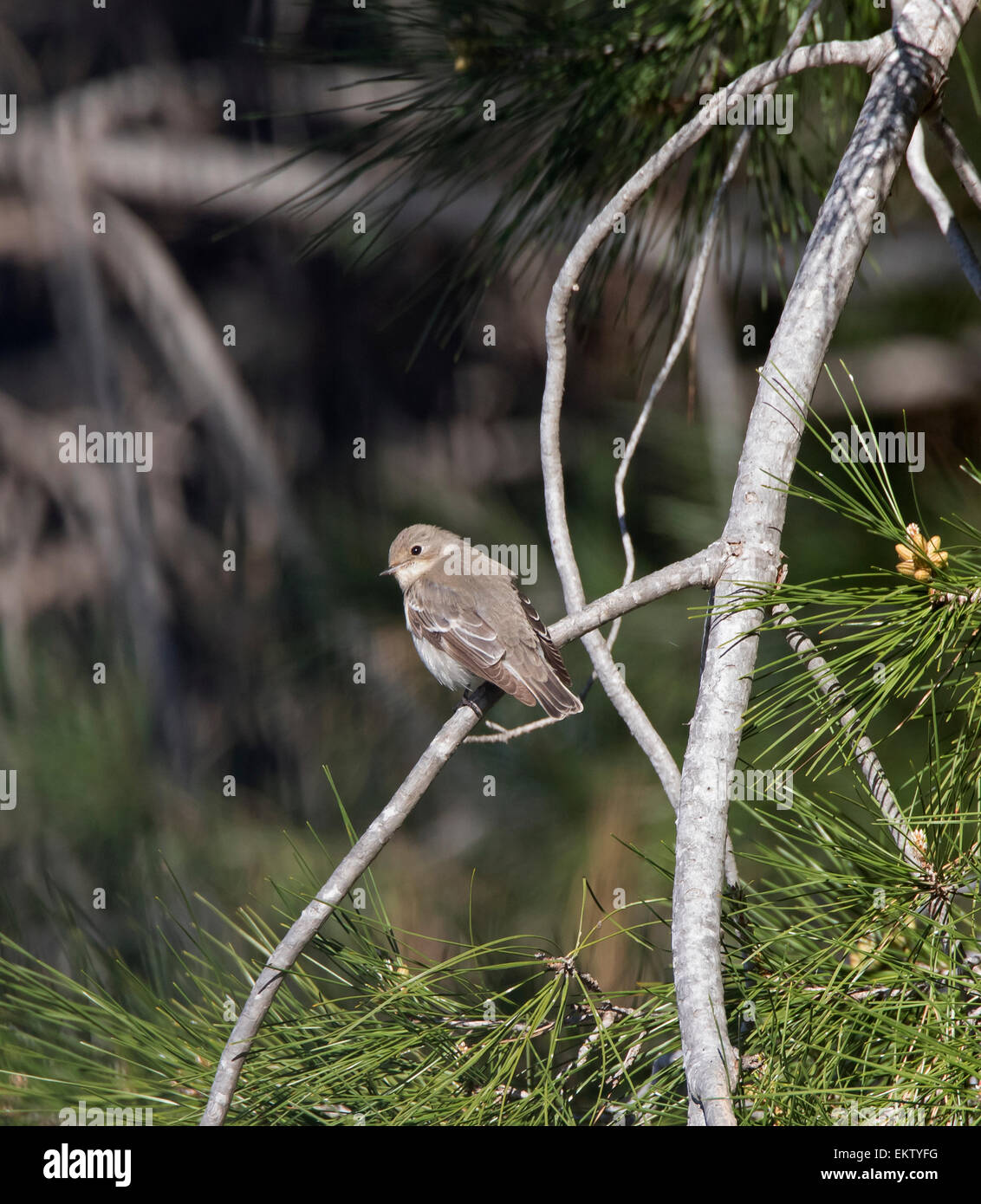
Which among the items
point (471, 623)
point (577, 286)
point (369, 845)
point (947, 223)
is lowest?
point (369, 845)

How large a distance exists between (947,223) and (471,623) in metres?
1.66

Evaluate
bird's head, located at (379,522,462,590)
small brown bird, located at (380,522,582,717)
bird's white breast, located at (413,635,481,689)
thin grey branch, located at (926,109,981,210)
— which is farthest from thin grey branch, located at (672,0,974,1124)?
bird's head, located at (379,522,462,590)

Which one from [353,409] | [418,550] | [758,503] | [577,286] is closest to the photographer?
[758,503]

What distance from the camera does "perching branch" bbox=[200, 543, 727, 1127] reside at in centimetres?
146

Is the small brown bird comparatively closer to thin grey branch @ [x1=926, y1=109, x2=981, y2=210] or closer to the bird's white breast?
the bird's white breast

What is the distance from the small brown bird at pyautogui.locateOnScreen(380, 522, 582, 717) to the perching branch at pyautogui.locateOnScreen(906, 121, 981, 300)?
52.0 inches

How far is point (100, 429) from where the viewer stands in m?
5.66

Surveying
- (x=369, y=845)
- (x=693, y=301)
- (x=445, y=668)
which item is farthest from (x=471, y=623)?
(x=369, y=845)

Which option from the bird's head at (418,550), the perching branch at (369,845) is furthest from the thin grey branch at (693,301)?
the bird's head at (418,550)

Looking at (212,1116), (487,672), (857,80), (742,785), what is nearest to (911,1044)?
(742,785)

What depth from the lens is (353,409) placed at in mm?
6113

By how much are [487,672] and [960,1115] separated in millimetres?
1835

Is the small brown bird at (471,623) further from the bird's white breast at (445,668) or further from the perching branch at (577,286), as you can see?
the perching branch at (577,286)

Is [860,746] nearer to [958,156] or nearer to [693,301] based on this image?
[693,301]
